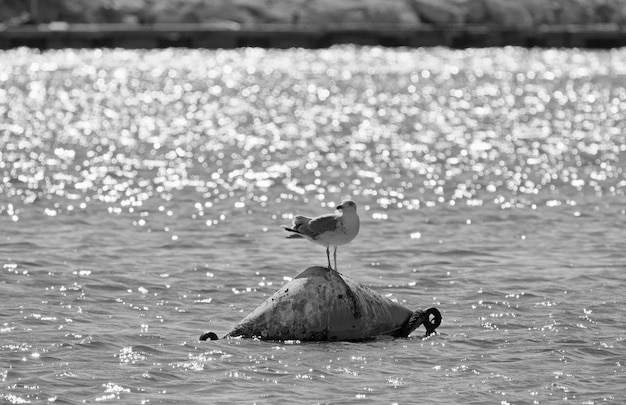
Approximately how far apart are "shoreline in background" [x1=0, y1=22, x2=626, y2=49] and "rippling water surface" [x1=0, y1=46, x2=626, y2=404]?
33.5 metres

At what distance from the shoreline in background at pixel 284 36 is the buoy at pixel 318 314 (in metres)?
69.0

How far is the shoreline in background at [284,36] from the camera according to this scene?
81.9 meters

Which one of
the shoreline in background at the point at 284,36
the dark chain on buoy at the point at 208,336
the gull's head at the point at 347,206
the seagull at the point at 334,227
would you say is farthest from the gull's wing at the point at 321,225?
the shoreline in background at the point at 284,36

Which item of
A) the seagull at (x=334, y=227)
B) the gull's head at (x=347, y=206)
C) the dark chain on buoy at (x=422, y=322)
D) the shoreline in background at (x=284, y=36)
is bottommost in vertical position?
the dark chain on buoy at (x=422, y=322)

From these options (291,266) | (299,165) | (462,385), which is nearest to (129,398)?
(462,385)

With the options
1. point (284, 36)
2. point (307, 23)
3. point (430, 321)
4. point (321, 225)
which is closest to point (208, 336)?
point (321, 225)

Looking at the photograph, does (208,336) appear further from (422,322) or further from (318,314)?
(422,322)

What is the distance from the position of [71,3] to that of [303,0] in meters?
17.1

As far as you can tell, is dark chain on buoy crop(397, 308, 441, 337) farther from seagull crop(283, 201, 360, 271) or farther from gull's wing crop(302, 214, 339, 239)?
gull's wing crop(302, 214, 339, 239)

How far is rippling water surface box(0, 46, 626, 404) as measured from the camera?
1229 cm

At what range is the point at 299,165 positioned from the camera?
1211 inches

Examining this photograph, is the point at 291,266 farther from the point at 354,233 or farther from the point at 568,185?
the point at 568,185

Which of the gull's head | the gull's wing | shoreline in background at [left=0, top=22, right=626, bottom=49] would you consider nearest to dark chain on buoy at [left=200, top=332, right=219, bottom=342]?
the gull's wing

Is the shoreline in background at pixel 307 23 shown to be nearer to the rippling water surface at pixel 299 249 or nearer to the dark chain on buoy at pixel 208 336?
the rippling water surface at pixel 299 249
